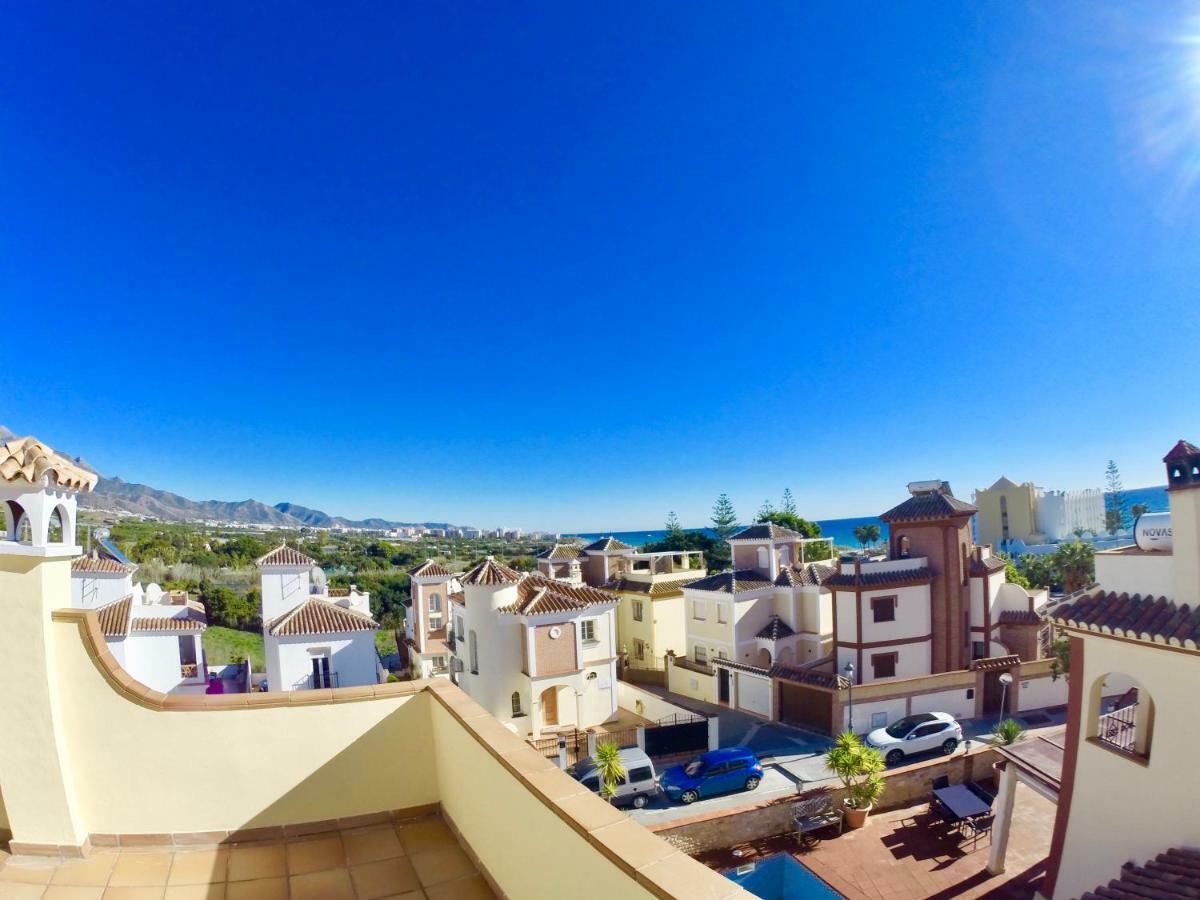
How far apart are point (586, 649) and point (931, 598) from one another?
1204 centimetres

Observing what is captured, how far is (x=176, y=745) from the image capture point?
13.3ft

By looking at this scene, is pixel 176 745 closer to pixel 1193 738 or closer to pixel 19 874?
pixel 19 874

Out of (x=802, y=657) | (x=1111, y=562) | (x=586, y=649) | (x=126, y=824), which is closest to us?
(x=126, y=824)

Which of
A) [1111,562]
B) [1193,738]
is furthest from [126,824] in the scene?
[1111,562]

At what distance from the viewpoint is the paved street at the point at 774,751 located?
14453 millimetres

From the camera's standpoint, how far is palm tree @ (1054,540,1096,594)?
3225 centimetres

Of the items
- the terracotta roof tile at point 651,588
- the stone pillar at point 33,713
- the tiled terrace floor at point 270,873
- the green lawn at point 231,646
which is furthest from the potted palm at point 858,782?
the green lawn at point 231,646

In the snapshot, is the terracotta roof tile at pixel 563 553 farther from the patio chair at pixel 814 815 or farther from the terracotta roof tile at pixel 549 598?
the patio chair at pixel 814 815

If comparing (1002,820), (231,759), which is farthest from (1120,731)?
(231,759)

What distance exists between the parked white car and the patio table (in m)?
3.81

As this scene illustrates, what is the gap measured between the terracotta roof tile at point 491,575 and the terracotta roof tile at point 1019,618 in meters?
17.5

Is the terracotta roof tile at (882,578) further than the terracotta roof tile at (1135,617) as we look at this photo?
Yes

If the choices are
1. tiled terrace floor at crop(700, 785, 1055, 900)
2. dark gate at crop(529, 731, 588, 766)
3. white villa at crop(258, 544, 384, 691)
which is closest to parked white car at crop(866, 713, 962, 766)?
tiled terrace floor at crop(700, 785, 1055, 900)

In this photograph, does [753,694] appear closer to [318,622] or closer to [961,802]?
[961,802]
